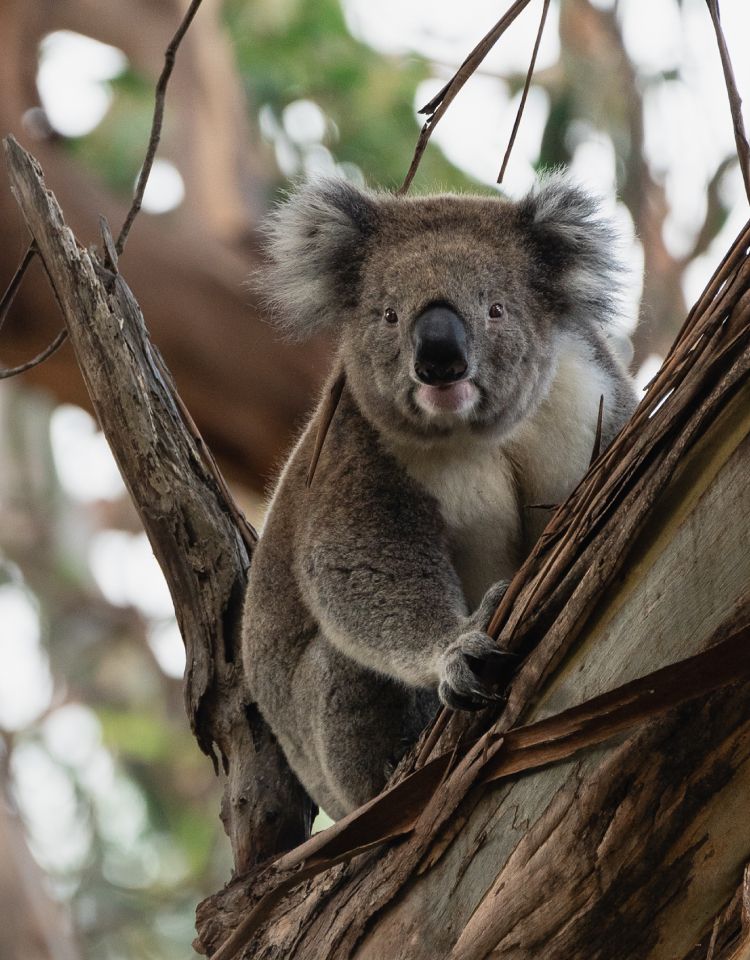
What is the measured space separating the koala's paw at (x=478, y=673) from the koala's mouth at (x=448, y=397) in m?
0.82

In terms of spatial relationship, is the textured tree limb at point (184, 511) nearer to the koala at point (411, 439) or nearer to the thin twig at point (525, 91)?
the koala at point (411, 439)

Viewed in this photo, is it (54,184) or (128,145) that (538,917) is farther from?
(128,145)

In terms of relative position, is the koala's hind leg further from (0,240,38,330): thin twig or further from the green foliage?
the green foliage

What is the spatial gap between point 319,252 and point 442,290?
0.55 m

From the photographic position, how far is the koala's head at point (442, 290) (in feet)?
10.0

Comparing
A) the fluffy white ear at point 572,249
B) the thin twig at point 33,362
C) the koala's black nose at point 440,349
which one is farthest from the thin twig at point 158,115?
the fluffy white ear at point 572,249

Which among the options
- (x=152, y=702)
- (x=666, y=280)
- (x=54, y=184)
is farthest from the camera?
(x=152, y=702)

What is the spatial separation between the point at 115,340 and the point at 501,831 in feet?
6.17

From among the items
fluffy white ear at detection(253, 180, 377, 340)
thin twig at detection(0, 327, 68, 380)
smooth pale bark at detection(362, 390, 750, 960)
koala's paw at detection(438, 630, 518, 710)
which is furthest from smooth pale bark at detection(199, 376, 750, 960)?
fluffy white ear at detection(253, 180, 377, 340)

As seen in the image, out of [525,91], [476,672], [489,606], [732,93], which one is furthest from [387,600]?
[732,93]

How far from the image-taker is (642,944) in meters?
1.94

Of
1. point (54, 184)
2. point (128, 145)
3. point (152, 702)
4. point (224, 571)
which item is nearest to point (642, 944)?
point (224, 571)

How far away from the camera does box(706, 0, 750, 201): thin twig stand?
1.75m

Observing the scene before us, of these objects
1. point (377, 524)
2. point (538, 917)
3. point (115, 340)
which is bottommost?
point (538, 917)
